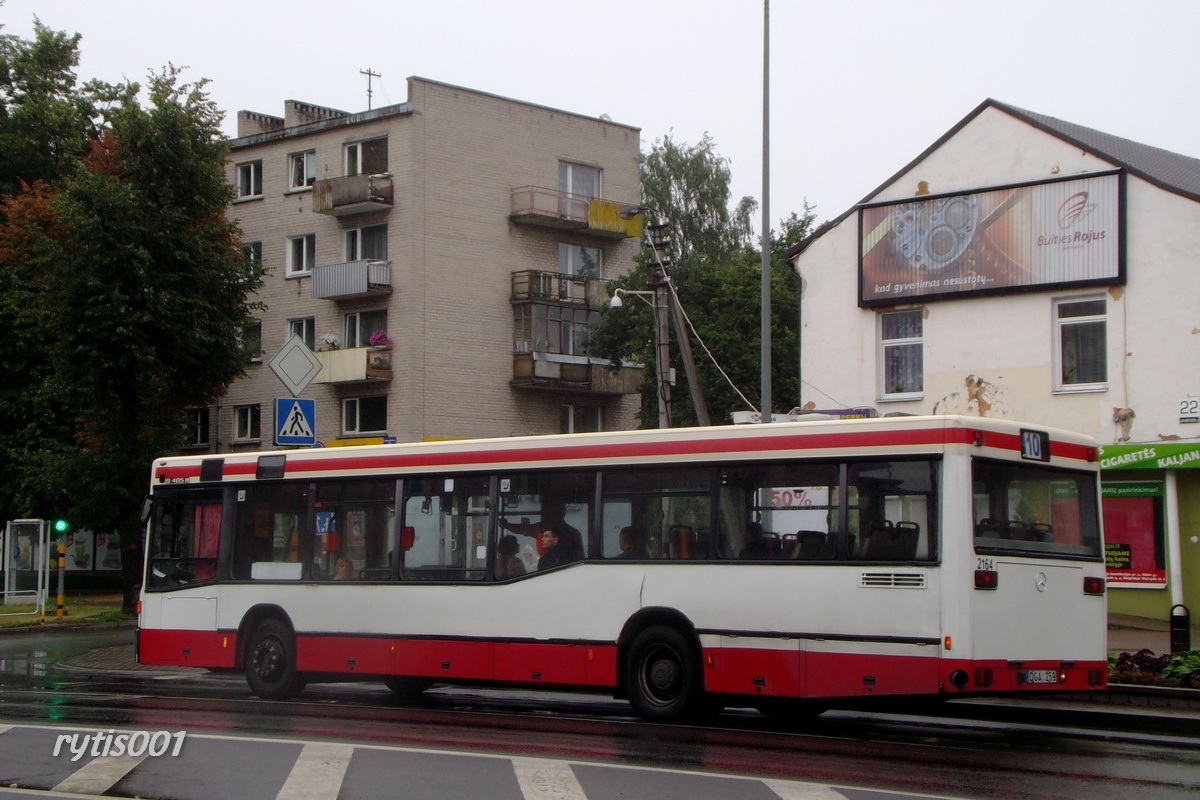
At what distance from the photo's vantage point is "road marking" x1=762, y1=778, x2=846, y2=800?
27.6 feet

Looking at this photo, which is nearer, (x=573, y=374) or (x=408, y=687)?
(x=408, y=687)

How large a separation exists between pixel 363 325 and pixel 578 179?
9593 mm

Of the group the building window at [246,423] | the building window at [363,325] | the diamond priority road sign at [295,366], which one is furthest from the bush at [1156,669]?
the building window at [246,423]

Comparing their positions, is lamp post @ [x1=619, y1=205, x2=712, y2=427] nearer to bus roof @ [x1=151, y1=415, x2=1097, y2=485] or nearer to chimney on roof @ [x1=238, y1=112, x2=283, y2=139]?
bus roof @ [x1=151, y1=415, x2=1097, y2=485]

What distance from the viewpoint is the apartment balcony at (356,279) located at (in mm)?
46000

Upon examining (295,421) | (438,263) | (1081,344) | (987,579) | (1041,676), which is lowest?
(1041,676)

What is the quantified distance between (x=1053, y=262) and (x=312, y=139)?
3230 centimetres

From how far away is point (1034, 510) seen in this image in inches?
472

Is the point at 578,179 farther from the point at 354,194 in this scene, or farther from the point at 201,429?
the point at 201,429

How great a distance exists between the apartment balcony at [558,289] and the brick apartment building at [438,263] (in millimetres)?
74

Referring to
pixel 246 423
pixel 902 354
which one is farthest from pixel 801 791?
pixel 246 423

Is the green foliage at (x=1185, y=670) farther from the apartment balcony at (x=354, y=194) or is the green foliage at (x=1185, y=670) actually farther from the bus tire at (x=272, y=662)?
the apartment balcony at (x=354, y=194)

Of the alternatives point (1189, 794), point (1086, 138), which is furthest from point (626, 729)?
point (1086, 138)

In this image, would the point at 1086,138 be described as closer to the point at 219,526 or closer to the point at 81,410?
the point at 219,526
